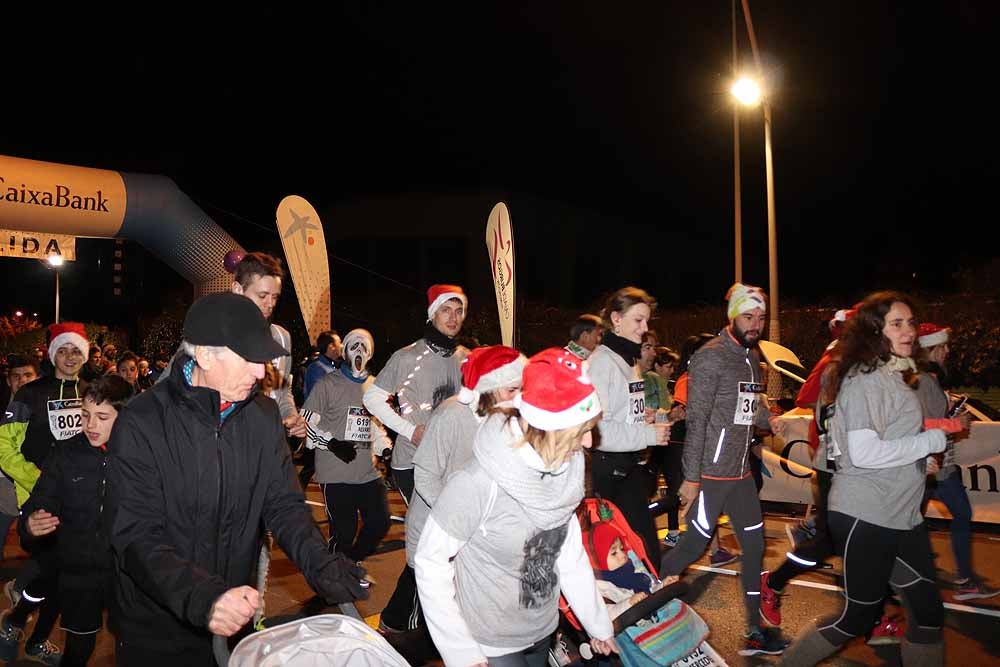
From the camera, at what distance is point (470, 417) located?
425 centimetres

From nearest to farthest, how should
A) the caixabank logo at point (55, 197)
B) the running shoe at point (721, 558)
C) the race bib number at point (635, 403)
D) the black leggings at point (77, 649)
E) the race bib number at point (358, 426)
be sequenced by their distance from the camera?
the black leggings at point (77, 649) < the race bib number at point (635, 403) < the race bib number at point (358, 426) < the running shoe at point (721, 558) < the caixabank logo at point (55, 197)

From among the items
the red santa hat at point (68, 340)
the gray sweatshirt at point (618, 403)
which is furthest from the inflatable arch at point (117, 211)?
the gray sweatshirt at point (618, 403)

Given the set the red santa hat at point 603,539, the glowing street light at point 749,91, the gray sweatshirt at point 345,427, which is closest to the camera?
the red santa hat at point 603,539

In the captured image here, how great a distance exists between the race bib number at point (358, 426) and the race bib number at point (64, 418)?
7.00ft

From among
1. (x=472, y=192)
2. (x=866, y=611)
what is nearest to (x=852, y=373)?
(x=866, y=611)

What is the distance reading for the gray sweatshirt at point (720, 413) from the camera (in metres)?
5.41

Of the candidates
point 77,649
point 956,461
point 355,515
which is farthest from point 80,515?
point 956,461

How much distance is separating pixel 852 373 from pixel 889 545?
809mm

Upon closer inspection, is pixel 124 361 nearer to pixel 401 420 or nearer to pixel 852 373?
pixel 401 420

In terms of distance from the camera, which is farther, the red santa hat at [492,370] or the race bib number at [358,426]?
the race bib number at [358,426]

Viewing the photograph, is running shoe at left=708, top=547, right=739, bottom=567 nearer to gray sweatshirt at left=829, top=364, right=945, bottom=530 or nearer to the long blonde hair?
gray sweatshirt at left=829, top=364, right=945, bottom=530

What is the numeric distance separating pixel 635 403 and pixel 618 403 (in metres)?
0.21

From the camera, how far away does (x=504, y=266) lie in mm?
10469

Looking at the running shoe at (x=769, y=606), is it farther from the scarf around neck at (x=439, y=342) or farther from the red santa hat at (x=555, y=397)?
the red santa hat at (x=555, y=397)
